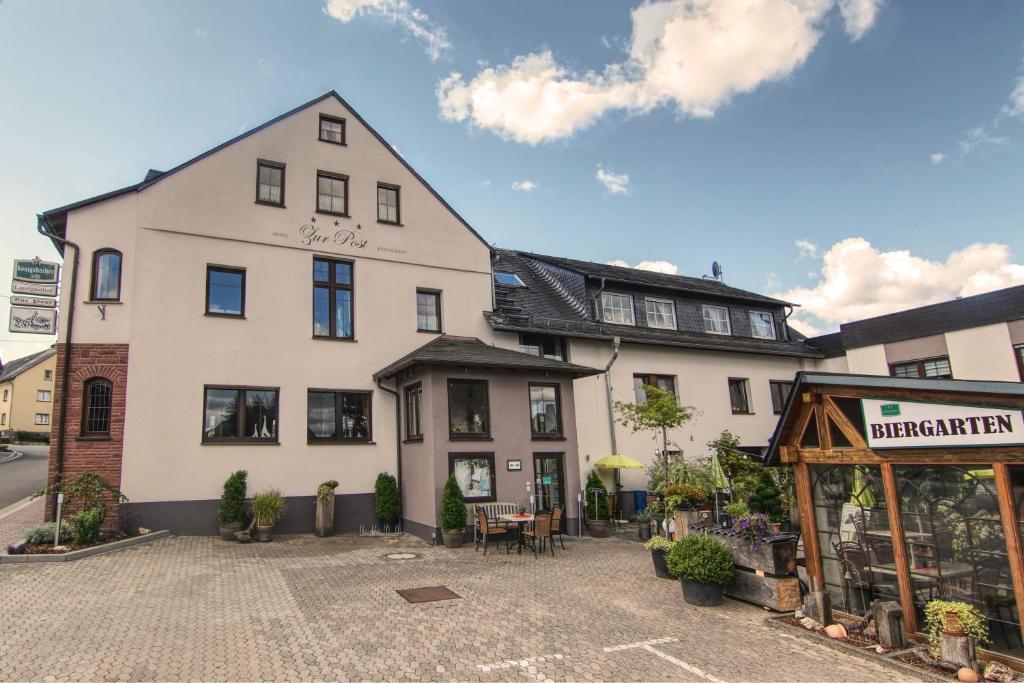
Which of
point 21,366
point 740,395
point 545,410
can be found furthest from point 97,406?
point 21,366

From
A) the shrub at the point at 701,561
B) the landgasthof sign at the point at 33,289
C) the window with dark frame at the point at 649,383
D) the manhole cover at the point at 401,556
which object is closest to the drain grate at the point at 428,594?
the manhole cover at the point at 401,556

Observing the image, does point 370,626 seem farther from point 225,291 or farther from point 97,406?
point 225,291

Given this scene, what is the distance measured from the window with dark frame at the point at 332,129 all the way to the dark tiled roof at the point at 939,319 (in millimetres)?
20651

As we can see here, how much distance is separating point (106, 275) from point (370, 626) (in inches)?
479

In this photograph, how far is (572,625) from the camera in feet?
27.4

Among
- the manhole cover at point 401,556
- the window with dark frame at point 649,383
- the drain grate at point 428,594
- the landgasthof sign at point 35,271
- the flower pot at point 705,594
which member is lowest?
the flower pot at point 705,594

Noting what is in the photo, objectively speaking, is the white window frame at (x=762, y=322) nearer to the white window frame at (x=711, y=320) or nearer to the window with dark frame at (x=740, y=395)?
the white window frame at (x=711, y=320)

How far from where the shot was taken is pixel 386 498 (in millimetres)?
16297

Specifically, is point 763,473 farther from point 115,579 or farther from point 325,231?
point 115,579

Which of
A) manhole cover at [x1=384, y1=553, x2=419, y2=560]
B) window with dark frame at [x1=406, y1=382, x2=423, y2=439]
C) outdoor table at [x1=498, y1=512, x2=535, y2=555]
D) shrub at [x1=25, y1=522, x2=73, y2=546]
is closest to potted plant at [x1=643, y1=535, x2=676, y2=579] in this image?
outdoor table at [x1=498, y1=512, x2=535, y2=555]

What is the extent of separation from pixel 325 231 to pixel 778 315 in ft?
65.7

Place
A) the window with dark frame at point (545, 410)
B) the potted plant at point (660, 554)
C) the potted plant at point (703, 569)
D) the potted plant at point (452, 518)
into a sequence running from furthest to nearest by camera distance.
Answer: the window with dark frame at point (545, 410) → the potted plant at point (452, 518) → the potted plant at point (660, 554) → the potted plant at point (703, 569)

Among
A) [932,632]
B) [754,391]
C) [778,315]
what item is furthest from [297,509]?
[778,315]

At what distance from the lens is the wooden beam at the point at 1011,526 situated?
634cm
